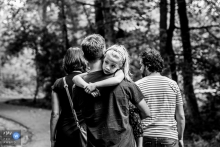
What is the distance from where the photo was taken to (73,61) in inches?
154

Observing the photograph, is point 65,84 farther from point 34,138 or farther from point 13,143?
point 34,138

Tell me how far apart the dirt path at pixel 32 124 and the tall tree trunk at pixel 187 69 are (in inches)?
175

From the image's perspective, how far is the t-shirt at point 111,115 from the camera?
9.29 feet

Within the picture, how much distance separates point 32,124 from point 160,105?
334 inches

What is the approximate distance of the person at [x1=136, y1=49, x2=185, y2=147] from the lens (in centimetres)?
335

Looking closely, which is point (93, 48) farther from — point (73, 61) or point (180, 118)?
point (180, 118)

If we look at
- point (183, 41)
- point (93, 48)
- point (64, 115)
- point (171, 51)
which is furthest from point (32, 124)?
point (93, 48)

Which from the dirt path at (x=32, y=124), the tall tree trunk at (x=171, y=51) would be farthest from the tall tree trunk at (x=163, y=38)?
the dirt path at (x=32, y=124)

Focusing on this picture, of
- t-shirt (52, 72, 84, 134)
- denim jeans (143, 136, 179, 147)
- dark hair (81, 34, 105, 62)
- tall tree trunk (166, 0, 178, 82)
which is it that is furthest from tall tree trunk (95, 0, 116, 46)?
dark hair (81, 34, 105, 62)

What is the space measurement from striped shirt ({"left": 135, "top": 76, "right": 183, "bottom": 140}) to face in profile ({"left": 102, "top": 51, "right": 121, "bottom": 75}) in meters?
→ 0.66

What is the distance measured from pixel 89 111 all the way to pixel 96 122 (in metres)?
0.12

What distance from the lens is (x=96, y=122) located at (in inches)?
113

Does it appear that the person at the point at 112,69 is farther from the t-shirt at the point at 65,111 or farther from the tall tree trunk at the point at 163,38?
the tall tree trunk at the point at 163,38

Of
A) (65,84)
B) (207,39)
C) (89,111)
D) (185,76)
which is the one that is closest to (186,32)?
(207,39)
